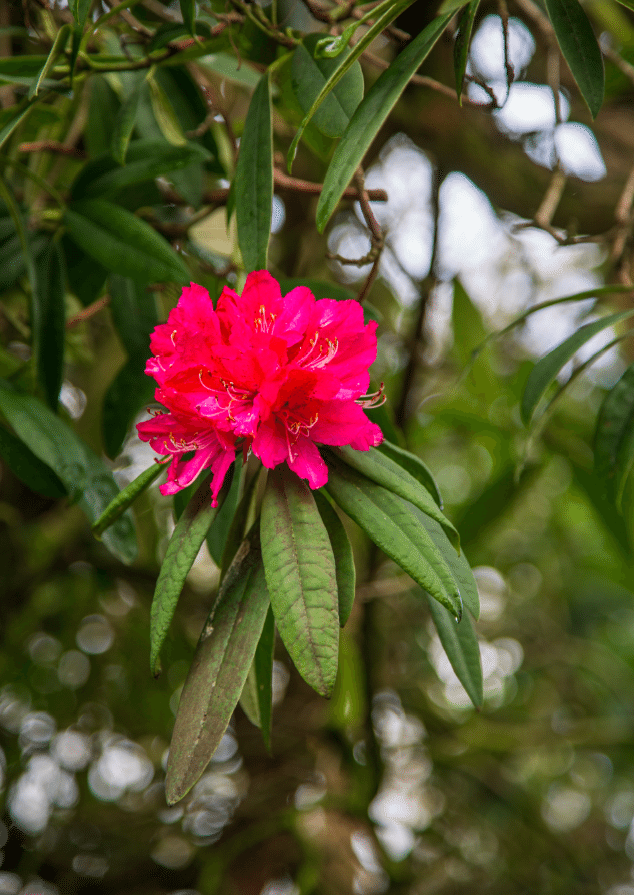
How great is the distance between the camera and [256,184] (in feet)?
2.32

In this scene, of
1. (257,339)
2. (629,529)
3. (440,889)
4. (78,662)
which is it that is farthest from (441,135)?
(440,889)

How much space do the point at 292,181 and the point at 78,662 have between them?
1.63 metres

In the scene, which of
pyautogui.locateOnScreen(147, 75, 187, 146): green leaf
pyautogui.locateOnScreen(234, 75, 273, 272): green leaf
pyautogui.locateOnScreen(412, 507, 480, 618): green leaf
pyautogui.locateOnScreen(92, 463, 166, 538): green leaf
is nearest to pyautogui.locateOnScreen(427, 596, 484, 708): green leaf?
pyautogui.locateOnScreen(412, 507, 480, 618): green leaf

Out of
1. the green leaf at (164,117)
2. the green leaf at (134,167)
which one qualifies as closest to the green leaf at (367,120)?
the green leaf at (134,167)

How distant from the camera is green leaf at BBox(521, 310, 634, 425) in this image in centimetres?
84

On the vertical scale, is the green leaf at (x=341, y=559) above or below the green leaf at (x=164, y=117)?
below

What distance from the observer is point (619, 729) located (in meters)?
1.93

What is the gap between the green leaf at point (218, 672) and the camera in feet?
1.69

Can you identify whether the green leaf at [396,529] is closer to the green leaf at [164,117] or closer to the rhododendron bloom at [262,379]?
the rhododendron bloom at [262,379]

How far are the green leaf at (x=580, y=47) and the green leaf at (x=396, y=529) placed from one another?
16.4 inches

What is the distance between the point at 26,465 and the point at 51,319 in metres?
0.21

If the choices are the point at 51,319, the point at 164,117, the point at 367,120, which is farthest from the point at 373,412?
the point at 164,117

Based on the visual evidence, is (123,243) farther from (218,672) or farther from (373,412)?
(218,672)

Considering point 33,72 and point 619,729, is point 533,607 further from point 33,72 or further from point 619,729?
point 33,72
